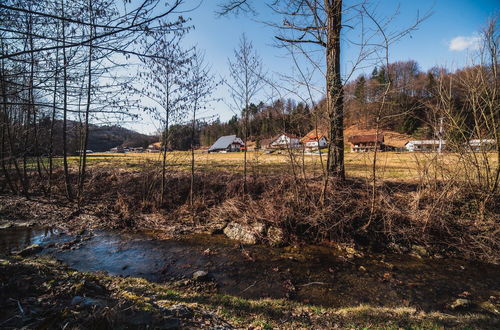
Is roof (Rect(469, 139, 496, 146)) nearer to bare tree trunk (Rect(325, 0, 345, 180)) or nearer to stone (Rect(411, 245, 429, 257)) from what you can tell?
stone (Rect(411, 245, 429, 257))

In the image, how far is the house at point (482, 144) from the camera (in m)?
6.45

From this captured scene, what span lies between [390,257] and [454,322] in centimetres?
281

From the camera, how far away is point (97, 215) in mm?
8898

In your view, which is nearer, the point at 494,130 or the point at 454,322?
the point at 454,322

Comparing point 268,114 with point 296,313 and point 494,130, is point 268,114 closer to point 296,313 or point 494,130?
point 296,313

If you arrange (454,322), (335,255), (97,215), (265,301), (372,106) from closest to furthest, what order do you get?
1. (454,322)
2. (265,301)
3. (372,106)
4. (335,255)
5. (97,215)

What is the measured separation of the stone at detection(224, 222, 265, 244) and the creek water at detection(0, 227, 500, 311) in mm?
291

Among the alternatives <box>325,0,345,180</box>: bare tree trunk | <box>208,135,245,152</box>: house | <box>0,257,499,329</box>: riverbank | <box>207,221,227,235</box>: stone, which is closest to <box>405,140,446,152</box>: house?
<box>325,0,345,180</box>: bare tree trunk

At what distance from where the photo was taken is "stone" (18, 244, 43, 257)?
19.1 feet

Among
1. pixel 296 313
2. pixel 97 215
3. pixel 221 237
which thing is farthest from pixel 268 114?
pixel 97 215

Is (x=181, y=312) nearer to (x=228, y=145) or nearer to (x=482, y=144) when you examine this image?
(x=482, y=144)

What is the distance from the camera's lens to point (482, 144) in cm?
660

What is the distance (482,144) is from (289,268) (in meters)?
6.98

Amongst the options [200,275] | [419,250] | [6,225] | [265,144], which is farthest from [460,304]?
[6,225]
